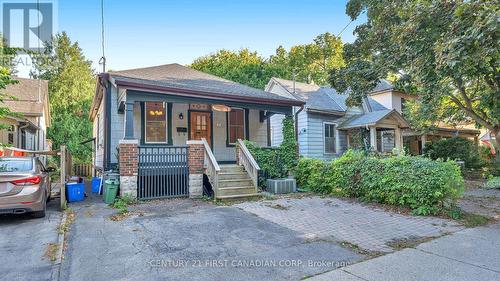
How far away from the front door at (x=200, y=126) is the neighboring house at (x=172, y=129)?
0.02 m

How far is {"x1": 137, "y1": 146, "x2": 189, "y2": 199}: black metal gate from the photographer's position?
29.0ft

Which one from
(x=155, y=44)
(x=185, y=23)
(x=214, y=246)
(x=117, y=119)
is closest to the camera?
(x=214, y=246)

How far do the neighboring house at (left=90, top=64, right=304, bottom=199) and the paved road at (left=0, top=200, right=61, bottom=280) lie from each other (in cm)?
240

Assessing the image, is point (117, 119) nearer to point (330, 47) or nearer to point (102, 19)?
point (102, 19)

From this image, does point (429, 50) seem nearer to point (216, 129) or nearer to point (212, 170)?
point (212, 170)

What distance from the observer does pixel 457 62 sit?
5.53m

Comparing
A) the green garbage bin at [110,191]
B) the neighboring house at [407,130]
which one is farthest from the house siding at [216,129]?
the neighboring house at [407,130]

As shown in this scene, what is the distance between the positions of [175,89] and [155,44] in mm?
6995

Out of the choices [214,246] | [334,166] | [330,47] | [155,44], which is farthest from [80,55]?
[214,246]

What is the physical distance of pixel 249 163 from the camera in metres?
9.77

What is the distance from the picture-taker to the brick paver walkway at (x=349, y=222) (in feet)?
17.6

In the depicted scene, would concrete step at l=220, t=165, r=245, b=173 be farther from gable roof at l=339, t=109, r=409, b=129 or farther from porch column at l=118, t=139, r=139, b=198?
A: gable roof at l=339, t=109, r=409, b=129

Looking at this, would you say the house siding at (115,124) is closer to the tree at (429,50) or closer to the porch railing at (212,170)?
the porch railing at (212,170)

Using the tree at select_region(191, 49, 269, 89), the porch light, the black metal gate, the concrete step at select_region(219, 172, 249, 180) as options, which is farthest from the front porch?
the tree at select_region(191, 49, 269, 89)
